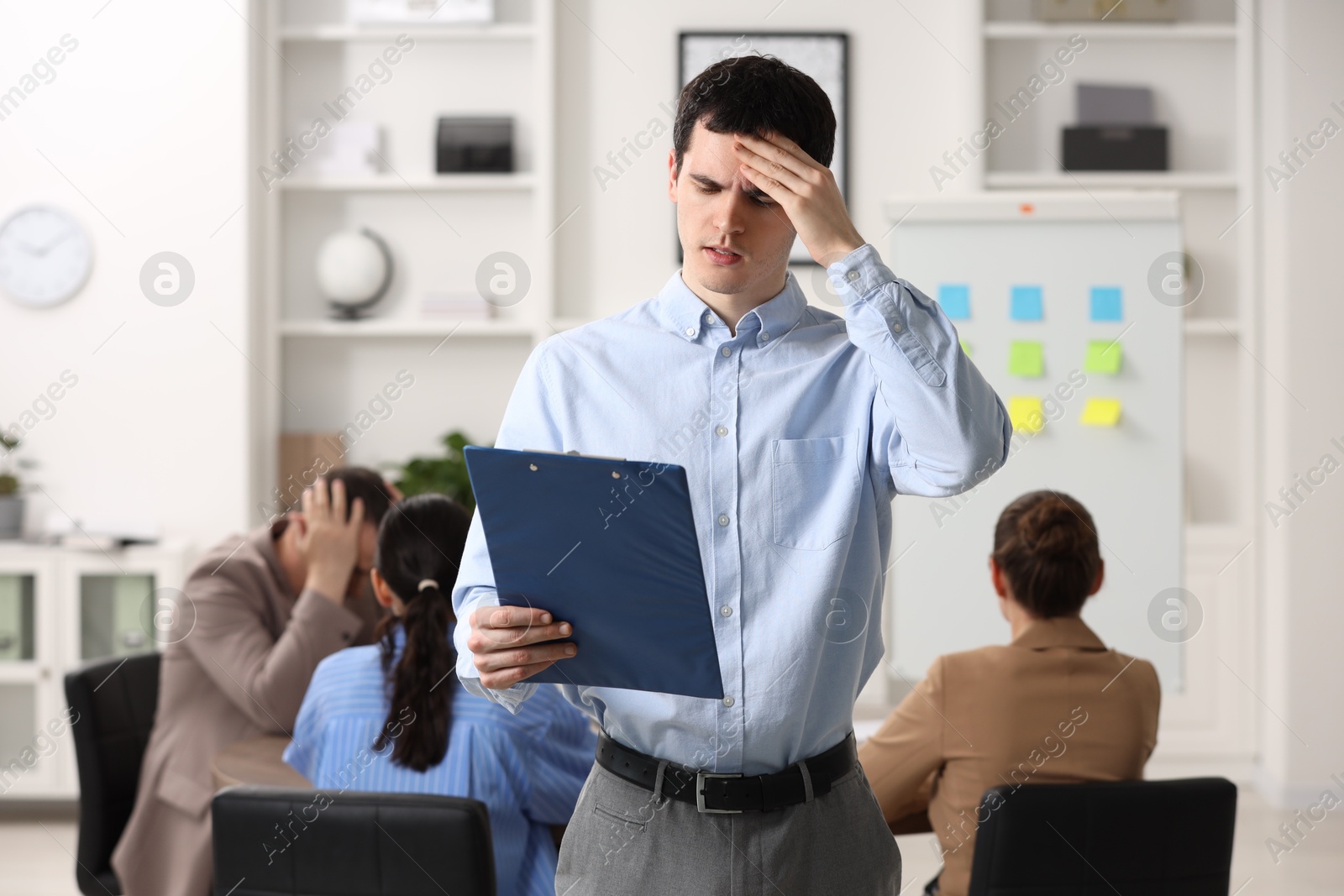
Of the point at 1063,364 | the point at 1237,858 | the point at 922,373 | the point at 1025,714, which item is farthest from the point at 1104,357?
the point at 922,373

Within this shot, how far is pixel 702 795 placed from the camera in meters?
1.19

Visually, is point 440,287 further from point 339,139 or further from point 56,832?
point 56,832

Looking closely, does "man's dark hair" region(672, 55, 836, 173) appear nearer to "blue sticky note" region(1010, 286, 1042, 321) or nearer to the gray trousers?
the gray trousers

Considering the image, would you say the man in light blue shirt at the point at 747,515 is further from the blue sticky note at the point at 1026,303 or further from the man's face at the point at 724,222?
the blue sticky note at the point at 1026,303

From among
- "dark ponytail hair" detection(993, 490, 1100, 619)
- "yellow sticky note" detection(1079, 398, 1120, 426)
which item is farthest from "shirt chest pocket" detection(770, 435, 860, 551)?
"yellow sticky note" detection(1079, 398, 1120, 426)

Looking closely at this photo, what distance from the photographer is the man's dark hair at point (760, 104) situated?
1.19 meters

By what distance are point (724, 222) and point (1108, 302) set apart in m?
2.79

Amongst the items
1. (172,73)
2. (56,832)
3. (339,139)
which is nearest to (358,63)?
(339,139)

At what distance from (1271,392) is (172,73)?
411 centimetres

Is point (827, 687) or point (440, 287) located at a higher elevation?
point (440, 287)

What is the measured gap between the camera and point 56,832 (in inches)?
151

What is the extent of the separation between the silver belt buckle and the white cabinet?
3.15 m

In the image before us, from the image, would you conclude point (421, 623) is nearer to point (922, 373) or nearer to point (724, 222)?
point (724, 222)

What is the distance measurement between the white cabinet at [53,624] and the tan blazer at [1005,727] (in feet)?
9.41
